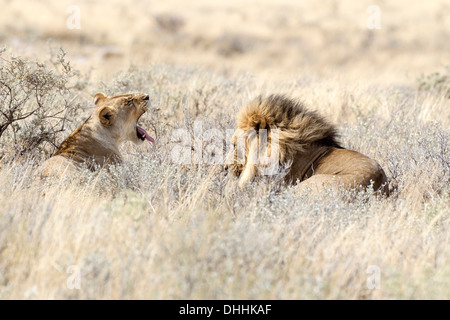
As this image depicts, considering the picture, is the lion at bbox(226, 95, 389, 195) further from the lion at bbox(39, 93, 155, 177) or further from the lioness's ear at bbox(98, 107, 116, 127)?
the lioness's ear at bbox(98, 107, 116, 127)

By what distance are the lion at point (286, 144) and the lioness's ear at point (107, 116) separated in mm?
1456

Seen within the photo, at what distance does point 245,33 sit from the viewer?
3553 cm

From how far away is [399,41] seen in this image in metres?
35.7

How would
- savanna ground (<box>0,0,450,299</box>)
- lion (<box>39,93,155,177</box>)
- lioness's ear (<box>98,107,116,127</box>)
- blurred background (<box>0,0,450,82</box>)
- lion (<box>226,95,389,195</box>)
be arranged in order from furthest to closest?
blurred background (<box>0,0,450,82</box>) < lioness's ear (<box>98,107,116,127</box>) < lion (<box>39,93,155,177</box>) < lion (<box>226,95,389,195</box>) < savanna ground (<box>0,0,450,299</box>)

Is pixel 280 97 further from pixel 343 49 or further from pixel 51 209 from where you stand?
pixel 343 49

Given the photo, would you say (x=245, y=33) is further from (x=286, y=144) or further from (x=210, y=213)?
(x=210, y=213)

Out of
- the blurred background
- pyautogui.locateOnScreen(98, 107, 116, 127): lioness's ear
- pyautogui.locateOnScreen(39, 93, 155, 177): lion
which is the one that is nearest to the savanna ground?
pyautogui.locateOnScreen(39, 93, 155, 177): lion

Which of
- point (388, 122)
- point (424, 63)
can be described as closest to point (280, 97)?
point (388, 122)

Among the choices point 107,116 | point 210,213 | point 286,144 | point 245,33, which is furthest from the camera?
Answer: point 245,33

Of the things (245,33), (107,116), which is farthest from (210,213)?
(245,33)

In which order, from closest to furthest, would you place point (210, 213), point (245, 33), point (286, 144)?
point (210, 213) → point (286, 144) → point (245, 33)

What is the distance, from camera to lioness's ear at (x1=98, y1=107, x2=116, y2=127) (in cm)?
641

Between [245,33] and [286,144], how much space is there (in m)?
30.6

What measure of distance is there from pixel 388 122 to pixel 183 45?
23409mm
